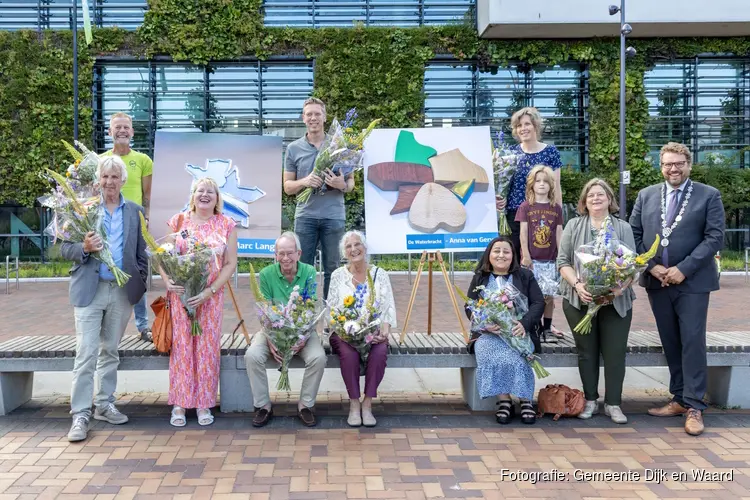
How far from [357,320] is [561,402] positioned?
1616mm

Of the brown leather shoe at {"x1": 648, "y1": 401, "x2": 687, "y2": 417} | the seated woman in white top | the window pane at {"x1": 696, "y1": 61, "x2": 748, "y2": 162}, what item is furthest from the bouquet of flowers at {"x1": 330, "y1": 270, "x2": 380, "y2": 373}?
the window pane at {"x1": 696, "y1": 61, "x2": 748, "y2": 162}

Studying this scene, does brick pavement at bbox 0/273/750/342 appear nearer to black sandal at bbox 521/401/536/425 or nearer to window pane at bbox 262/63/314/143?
black sandal at bbox 521/401/536/425

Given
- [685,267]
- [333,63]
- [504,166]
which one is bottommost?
[685,267]

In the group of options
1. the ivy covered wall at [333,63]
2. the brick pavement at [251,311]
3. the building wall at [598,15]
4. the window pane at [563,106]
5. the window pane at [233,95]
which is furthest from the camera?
the window pane at [563,106]

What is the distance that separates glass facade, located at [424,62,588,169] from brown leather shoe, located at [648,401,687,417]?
13.6 m

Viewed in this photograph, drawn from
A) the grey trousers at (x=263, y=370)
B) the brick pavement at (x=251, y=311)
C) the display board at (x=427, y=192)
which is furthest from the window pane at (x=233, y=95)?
the grey trousers at (x=263, y=370)

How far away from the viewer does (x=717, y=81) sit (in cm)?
1797

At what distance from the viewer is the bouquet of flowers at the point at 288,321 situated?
413 centimetres

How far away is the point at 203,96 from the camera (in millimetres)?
16875

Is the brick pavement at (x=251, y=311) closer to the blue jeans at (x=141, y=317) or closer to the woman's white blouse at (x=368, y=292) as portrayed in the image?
the blue jeans at (x=141, y=317)

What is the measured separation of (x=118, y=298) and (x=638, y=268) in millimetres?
3585

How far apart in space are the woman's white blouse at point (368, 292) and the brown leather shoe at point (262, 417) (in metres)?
0.89

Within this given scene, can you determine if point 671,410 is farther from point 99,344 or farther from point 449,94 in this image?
point 449,94

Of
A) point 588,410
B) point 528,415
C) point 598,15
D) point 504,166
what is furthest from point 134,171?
point 598,15
